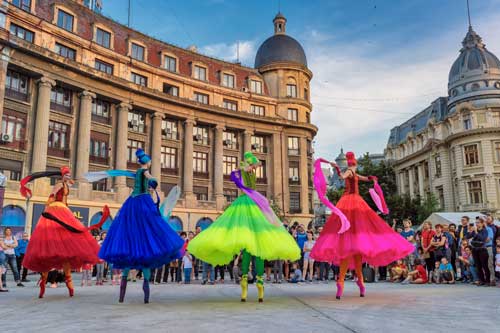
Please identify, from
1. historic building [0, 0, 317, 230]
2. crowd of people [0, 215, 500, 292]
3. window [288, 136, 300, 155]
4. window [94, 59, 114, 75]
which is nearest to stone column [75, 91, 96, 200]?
historic building [0, 0, 317, 230]

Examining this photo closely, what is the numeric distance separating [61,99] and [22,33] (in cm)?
589

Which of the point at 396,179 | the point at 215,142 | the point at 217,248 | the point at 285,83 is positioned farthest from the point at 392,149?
the point at 217,248

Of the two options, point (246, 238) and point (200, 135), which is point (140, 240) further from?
point (200, 135)

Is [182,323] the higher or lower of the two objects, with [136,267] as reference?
lower

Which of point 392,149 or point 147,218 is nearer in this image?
point 147,218

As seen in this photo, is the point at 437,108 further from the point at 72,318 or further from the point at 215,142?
the point at 72,318

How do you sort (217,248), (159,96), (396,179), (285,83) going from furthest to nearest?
1. (396,179)
2. (285,83)
3. (159,96)
4. (217,248)

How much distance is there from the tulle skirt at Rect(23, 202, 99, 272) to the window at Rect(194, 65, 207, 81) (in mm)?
39549

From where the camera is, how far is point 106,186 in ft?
125

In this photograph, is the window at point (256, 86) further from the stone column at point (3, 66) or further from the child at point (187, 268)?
the child at point (187, 268)

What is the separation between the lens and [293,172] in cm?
5069

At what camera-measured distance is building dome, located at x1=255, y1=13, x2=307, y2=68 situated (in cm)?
5253

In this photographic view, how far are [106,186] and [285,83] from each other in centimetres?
2551

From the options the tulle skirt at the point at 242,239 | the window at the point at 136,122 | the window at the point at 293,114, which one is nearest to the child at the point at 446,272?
the tulle skirt at the point at 242,239
